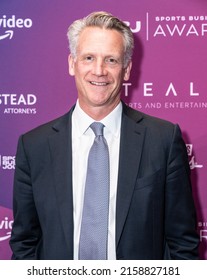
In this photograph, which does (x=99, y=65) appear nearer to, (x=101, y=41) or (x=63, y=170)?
(x=101, y=41)

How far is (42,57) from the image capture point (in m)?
2.46

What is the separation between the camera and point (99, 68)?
5.84ft

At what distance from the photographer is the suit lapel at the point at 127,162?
5.74 feet

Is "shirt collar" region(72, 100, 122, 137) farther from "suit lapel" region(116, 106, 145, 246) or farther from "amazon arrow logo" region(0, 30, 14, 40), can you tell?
"amazon arrow logo" region(0, 30, 14, 40)

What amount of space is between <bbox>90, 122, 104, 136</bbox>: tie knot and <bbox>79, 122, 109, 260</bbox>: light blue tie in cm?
3

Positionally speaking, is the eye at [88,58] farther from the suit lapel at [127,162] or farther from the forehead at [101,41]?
the suit lapel at [127,162]

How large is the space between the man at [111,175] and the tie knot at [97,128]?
0.02 m

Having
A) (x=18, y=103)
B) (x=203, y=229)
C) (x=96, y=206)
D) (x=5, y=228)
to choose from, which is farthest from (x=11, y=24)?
(x=203, y=229)

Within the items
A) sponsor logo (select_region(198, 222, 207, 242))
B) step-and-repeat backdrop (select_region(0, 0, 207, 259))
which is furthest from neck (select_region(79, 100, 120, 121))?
sponsor logo (select_region(198, 222, 207, 242))

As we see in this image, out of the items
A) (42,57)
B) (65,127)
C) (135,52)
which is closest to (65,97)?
(42,57)

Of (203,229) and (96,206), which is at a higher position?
(96,206)

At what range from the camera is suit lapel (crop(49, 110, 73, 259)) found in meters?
1.77

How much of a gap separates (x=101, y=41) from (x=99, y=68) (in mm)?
111

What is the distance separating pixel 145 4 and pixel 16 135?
98 cm
